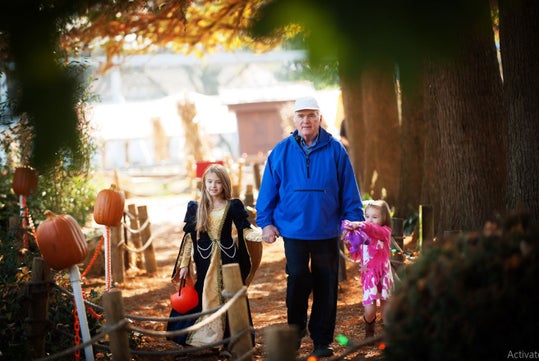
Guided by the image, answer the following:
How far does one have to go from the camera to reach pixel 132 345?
6645 mm

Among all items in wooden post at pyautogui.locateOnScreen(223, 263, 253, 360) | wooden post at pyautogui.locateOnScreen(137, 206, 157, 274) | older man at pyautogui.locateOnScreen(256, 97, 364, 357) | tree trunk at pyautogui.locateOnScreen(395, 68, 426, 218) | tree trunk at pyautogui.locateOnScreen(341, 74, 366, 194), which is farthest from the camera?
tree trunk at pyautogui.locateOnScreen(341, 74, 366, 194)

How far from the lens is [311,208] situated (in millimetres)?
5672

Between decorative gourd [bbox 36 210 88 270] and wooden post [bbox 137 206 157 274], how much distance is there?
558cm

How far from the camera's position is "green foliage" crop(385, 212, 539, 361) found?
3428 millimetres

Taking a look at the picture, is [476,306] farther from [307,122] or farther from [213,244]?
[213,244]

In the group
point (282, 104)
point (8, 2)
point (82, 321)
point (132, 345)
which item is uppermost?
point (282, 104)

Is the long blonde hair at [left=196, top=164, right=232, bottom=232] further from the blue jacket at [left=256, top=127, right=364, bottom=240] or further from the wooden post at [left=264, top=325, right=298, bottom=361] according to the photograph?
the wooden post at [left=264, top=325, right=298, bottom=361]

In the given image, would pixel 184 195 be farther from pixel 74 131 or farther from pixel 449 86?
pixel 74 131

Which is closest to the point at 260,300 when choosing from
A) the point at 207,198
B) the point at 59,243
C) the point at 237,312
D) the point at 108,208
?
the point at 108,208

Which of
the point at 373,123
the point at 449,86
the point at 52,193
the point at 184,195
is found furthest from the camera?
the point at 184,195

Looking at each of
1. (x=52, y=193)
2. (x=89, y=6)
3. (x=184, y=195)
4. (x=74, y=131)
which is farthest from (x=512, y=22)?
(x=184, y=195)

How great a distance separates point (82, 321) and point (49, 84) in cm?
179

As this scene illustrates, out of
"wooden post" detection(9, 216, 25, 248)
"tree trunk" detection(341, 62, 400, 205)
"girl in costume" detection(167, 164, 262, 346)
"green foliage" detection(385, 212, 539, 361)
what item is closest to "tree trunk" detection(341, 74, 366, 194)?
"tree trunk" detection(341, 62, 400, 205)

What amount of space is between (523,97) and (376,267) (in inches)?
67.7
